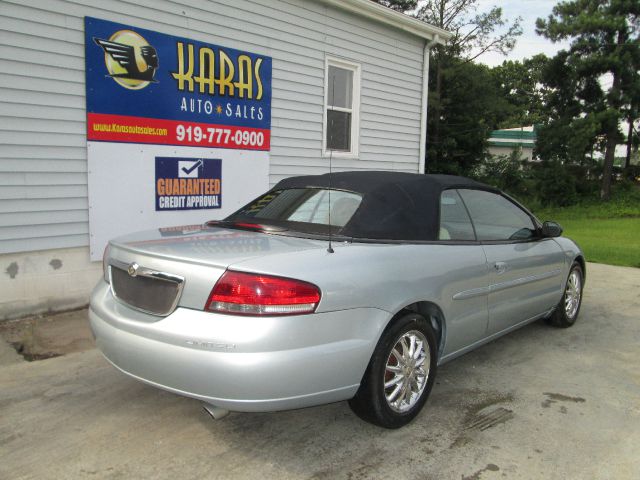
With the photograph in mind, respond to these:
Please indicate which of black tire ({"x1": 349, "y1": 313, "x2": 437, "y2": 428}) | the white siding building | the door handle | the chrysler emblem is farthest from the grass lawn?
the chrysler emblem

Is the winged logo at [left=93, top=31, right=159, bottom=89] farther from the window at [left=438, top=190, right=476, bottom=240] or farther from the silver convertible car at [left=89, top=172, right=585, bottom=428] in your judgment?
the window at [left=438, top=190, right=476, bottom=240]

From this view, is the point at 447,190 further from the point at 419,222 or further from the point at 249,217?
the point at 249,217

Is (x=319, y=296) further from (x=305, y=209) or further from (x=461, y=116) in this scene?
(x=461, y=116)

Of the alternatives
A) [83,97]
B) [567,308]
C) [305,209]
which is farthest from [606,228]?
[83,97]

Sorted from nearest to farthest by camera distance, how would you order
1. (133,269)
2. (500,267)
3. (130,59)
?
(133,269), (500,267), (130,59)

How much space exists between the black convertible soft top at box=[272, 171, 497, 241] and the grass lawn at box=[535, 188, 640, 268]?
7063 mm

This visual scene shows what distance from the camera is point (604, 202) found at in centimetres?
2123

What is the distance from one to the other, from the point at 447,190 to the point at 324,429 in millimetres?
1834

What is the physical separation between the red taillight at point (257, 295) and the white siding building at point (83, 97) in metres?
1.37

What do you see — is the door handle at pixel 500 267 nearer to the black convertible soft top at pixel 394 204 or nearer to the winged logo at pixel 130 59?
the black convertible soft top at pixel 394 204

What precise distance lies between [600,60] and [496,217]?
19807 mm

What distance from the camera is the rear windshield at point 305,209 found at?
3.31 metres

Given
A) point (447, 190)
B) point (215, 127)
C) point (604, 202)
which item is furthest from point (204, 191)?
point (604, 202)

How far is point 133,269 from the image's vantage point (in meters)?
2.77
